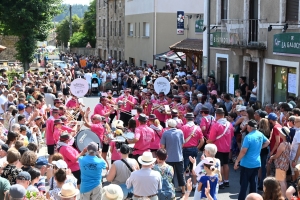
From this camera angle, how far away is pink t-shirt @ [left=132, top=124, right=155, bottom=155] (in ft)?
34.8

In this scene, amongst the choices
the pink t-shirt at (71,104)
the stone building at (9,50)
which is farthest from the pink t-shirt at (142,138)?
the stone building at (9,50)

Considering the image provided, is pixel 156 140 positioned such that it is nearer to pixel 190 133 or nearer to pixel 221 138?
pixel 190 133

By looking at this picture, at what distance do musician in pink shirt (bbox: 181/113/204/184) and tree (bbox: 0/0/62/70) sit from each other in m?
22.8

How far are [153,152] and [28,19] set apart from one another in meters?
22.7

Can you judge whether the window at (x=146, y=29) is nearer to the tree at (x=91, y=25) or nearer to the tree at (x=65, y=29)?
the tree at (x=91, y=25)

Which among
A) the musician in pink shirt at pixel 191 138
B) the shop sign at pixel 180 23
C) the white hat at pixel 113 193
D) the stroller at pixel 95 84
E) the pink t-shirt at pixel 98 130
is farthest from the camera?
the shop sign at pixel 180 23

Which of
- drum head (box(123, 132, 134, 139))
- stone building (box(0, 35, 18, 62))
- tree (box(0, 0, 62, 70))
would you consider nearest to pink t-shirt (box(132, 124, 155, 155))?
drum head (box(123, 132, 134, 139))

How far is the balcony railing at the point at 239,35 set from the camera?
1773 cm

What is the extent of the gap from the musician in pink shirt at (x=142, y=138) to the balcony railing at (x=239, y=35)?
7.81 metres

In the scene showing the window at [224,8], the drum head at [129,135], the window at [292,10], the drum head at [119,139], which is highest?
the window at [224,8]

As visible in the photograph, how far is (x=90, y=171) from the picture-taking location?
27.0ft

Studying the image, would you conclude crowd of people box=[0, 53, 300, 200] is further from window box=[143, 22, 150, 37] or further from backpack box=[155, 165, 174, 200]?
window box=[143, 22, 150, 37]

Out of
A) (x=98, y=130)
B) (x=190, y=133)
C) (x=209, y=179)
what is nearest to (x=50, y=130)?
(x=98, y=130)

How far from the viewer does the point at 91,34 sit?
7106 centimetres
